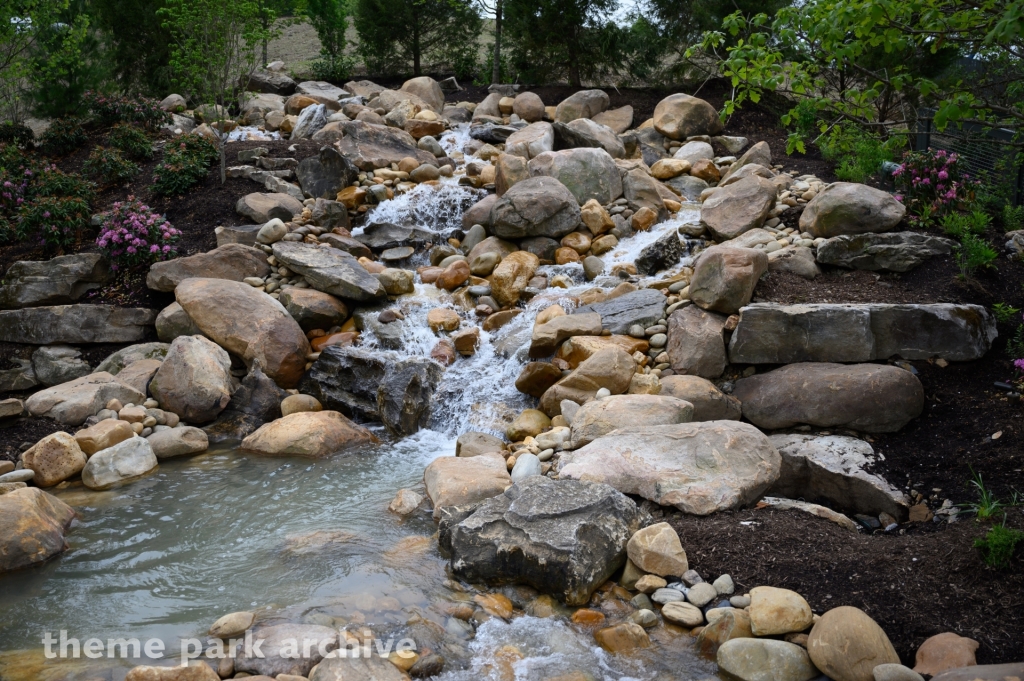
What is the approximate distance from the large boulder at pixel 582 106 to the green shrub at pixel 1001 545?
38.3 feet

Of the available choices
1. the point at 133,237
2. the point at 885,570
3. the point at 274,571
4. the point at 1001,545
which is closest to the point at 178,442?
the point at 274,571

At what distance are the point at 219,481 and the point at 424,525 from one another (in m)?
2.03

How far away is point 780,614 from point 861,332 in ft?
10.4

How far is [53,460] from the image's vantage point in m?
6.16

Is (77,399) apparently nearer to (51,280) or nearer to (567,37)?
(51,280)

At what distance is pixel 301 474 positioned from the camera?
6.31 metres

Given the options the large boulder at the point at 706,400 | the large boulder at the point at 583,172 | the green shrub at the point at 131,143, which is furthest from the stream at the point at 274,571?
the green shrub at the point at 131,143

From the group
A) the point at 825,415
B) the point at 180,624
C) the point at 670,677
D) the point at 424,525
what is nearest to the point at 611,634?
the point at 670,677

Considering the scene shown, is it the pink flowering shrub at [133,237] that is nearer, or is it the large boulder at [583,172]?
the pink flowering shrub at [133,237]

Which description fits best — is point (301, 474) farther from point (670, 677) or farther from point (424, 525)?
point (670, 677)

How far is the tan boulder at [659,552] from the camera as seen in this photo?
4453mm

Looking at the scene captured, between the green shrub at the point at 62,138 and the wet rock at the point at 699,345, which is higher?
the green shrub at the point at 62,138

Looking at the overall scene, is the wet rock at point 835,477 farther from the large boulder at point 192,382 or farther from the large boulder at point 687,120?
the large boulder at point 687,120

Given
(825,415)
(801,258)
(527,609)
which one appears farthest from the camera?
(801,258)
